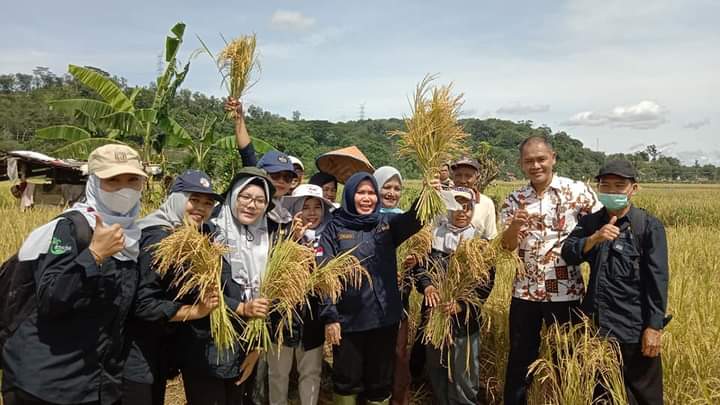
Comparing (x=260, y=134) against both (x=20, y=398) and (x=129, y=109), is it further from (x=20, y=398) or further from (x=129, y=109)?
(x=20, y=398)

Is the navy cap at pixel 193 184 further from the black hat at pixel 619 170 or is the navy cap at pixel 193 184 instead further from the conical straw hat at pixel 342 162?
the black hat at pixel 619 170

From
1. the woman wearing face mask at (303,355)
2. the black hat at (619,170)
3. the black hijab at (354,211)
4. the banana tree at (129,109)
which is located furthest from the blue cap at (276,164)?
the banana tree at (129,109)

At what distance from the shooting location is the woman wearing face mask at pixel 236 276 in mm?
2348

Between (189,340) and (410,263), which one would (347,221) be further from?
(189,340)

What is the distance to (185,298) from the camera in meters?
2.35

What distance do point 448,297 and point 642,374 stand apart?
3.76 ft

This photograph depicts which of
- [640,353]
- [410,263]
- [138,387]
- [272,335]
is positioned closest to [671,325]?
[640,353]

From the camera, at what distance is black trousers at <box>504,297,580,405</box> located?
294 cm

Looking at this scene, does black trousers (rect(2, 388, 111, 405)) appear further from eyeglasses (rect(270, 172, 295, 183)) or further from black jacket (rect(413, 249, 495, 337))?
black jacket (rect(413, 249, 495, 337))

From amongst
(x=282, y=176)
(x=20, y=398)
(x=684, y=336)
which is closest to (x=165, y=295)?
(x=20, y=398)

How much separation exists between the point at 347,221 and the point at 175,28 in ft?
25.1

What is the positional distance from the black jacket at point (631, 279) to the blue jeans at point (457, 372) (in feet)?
2.71

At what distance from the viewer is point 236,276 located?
2451 millimetres

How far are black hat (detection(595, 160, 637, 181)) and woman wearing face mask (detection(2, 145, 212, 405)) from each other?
7.84 ft
